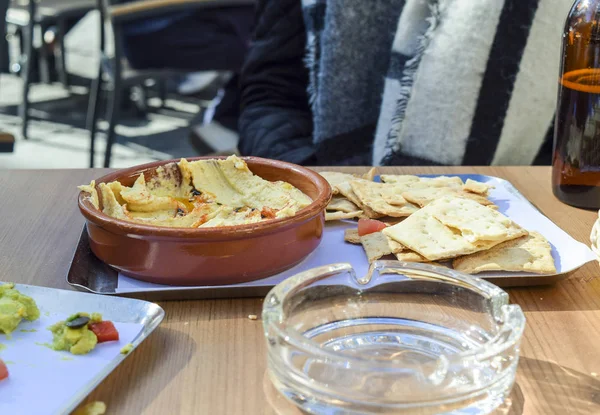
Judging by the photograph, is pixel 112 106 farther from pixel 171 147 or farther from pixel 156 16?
pixel 171 147

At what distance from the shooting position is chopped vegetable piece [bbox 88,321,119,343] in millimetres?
679

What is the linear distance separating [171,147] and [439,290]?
3299 mm

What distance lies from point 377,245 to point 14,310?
0.41 m

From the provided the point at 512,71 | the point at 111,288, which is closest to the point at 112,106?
the point at 512,71

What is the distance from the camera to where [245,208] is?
0.93 meters

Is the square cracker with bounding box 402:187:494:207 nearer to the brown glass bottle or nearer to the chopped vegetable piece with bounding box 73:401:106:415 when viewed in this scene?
the brown glass bottle

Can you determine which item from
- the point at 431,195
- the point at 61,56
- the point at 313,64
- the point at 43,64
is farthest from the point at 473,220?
the point at 43,64

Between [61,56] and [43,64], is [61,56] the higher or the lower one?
the higher one

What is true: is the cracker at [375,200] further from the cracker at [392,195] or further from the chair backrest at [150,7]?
the chair backrest at [150,7]

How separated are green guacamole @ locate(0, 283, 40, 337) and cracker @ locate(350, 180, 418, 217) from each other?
452mm

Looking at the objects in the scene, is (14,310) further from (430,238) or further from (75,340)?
(430,238)

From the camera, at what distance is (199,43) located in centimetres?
302

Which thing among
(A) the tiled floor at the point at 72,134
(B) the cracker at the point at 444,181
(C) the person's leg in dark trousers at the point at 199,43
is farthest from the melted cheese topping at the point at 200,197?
(A) the tiled floor at the point at 72,134

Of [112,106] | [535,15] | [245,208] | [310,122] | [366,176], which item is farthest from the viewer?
[112,106]
